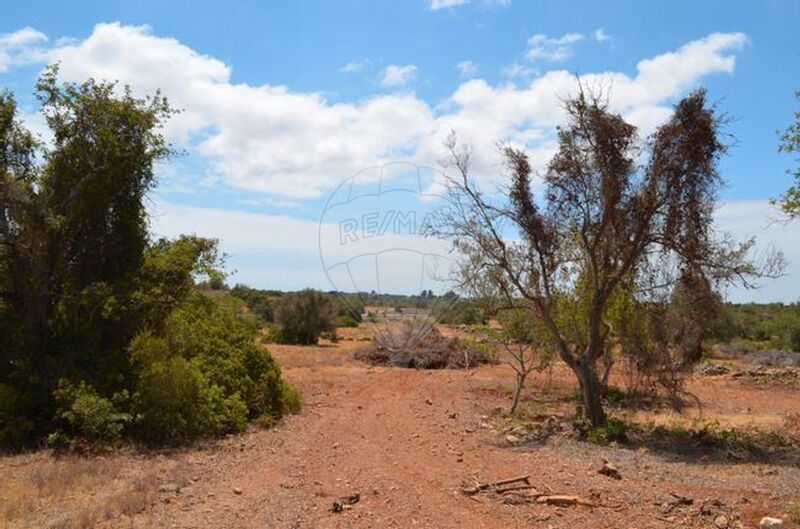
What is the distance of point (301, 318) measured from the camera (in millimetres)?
40375

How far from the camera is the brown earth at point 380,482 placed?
7891 mm

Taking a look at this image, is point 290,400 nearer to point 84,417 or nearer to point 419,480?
point 84,417

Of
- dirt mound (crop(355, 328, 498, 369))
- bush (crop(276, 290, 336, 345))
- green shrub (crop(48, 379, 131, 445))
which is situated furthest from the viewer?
bush (crop(276, 290, 336, 345))

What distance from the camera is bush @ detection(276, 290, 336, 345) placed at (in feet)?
Answer: 132

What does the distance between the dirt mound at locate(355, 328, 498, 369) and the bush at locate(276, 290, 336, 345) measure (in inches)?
342

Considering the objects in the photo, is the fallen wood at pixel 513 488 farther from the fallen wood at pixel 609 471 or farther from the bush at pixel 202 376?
the bush at pixel 202 376

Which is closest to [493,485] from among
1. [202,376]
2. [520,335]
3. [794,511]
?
[794,511]

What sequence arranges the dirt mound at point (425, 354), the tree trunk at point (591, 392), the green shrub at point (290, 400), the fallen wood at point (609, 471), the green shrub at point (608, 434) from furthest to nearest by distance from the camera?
the dirt mound at point (425, 354) < the green shrub at point (290, 400) < the tree trunk at point (591, 392) < the green shrub at point (608, 434) < the fallen wood at point (609, 471)

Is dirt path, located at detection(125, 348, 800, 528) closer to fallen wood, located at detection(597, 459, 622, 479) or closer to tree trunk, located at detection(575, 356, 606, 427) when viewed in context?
fallen wood, located at detection(597, 459, 622, 479)

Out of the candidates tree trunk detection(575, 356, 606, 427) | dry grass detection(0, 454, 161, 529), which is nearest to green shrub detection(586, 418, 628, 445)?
tree trunk detection(575, 356, 606, 427)

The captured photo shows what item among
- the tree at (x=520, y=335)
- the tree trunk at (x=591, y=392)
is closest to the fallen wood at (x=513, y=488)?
the tree trunk at (x=591, y=392)

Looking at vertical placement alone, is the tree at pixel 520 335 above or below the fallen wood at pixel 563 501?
above

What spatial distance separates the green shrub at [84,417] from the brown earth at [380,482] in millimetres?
592

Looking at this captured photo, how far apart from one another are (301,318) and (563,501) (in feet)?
108
